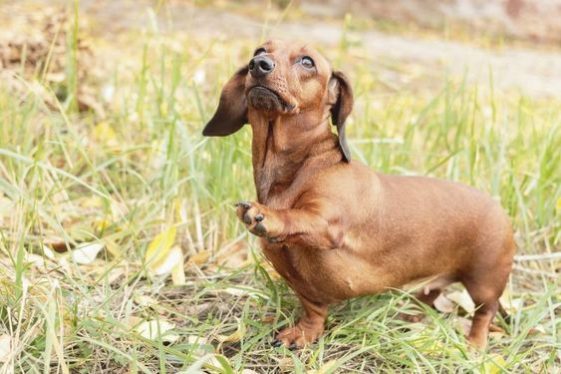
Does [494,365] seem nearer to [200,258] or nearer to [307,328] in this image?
[307,328]

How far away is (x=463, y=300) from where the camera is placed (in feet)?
10.0

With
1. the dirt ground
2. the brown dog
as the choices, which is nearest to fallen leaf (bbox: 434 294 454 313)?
the brown dog

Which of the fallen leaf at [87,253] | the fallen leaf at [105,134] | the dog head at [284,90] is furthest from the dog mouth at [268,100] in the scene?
the fallen leaf at [105,134]

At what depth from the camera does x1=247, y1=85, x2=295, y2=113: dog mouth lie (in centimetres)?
220

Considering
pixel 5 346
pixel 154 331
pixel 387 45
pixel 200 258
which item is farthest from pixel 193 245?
pixel 387 45

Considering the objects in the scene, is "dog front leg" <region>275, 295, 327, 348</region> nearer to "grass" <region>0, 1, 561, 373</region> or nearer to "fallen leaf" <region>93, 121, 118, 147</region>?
"grass" <region>0, 1, 561, 373</region>

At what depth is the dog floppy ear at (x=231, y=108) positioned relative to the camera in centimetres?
250

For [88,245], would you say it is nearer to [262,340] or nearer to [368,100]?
[262,340]

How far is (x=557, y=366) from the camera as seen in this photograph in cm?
267

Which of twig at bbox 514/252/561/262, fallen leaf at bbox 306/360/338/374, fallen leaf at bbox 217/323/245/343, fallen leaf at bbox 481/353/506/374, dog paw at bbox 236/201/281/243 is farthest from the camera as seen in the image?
twig at bbox 514/252/561/262

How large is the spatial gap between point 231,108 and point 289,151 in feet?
0.90

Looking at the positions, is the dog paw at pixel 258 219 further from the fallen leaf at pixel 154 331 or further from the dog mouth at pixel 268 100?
the fallen leaf at pixel 154 331

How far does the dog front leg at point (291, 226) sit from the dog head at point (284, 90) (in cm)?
28

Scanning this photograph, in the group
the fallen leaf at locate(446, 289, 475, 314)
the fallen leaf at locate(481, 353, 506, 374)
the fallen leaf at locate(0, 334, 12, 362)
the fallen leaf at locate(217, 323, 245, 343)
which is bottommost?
the fallen leaf at locate(446, 289, 475, 314)
